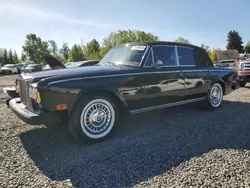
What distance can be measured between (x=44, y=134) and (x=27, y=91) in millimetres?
829

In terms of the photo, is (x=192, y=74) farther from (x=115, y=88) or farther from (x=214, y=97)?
(x=115, y=88)

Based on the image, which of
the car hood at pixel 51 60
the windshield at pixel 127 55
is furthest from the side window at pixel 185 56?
the car hood at pixel 51 60

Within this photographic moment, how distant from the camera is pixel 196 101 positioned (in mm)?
4750

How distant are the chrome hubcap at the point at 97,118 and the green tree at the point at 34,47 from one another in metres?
58.4

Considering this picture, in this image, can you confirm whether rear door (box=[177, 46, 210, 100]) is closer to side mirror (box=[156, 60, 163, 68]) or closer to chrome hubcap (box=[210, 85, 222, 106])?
chrome hubcap (box=[210, 85, 222, 106])

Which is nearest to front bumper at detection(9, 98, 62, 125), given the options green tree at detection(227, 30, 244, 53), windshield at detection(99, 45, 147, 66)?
windshield at detection(99, 45, 147, 66)

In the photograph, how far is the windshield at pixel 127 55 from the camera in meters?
3.91

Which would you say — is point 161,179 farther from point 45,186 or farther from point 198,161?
point 45,186

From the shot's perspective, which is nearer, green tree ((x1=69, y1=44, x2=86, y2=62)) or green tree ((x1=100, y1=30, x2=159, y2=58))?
green tree ((x1=69, y1=44, x2=86, y2=62))

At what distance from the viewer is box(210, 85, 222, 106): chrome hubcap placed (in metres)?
5.13

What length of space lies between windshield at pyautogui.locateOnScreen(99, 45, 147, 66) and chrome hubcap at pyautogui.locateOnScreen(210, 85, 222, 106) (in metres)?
2.28

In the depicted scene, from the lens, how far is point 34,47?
58.1 metres

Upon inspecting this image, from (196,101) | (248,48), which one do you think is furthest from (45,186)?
(248,48)

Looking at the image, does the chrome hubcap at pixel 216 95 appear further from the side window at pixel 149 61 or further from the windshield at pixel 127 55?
the windshield at pixel 127 55
